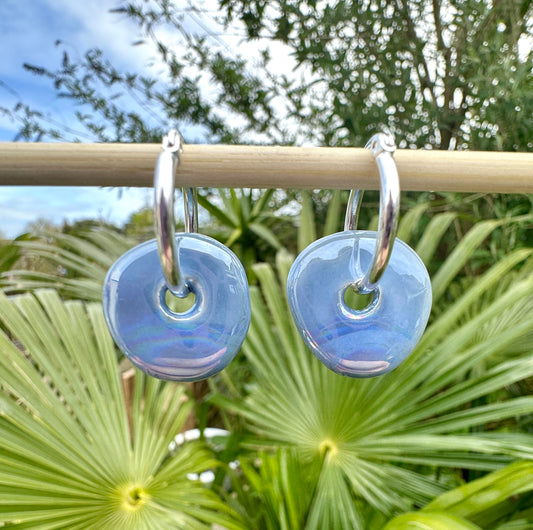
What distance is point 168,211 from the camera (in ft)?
0.67

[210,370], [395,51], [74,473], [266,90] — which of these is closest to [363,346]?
[210,370]

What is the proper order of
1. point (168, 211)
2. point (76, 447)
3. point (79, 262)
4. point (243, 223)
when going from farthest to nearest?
point (243, 223) → point (79, 262) → point (76, 447) → point (168, 211)

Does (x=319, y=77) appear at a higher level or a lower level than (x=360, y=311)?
higher

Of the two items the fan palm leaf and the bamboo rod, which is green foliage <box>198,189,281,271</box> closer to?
the fan palm leaf

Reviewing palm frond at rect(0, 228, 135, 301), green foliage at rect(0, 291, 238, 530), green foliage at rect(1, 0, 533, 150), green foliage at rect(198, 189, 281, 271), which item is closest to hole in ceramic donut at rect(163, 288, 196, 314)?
green foliage at rect(0, 291, 238, 530)

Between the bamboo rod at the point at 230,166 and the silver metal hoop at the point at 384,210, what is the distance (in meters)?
0.01

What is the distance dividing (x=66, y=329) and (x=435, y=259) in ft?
3.93

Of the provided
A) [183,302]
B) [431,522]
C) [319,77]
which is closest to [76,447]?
[183,302]

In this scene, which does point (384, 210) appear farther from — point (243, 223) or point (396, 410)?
point (243, 223)

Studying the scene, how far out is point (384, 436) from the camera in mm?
819

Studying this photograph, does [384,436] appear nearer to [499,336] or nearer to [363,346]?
[499,336]

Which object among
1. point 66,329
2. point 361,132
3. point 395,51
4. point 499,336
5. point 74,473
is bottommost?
point 74,473

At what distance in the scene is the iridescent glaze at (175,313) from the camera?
23 centimetres

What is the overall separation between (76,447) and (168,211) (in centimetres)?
59
